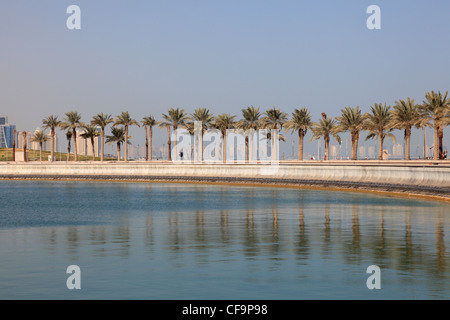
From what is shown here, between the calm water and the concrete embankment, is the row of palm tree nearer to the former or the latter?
the concrete embankment

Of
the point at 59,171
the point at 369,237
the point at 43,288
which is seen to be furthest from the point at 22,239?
the point at 59,171

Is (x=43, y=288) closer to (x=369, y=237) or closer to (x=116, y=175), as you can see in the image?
(x=369, y=237)

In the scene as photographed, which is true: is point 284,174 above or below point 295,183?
above

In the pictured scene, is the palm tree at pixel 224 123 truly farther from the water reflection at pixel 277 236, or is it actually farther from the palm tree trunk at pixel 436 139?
the water reflection at pixel 277 236

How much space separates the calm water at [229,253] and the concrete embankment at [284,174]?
30.1ft

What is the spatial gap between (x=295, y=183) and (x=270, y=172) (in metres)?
6.46

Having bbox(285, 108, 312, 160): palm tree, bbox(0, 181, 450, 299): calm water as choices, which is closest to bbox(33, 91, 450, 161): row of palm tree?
bbox(285, 108, 312, 160): palm tree

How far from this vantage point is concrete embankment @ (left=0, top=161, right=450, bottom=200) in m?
40.6

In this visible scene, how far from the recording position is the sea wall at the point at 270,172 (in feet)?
138

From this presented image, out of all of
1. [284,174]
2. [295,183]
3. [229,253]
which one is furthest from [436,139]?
[229,253]

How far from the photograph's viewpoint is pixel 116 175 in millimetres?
74875

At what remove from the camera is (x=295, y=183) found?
181 ft

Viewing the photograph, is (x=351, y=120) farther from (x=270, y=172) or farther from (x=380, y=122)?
(x=270, y=172)

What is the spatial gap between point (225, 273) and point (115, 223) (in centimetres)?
1255
